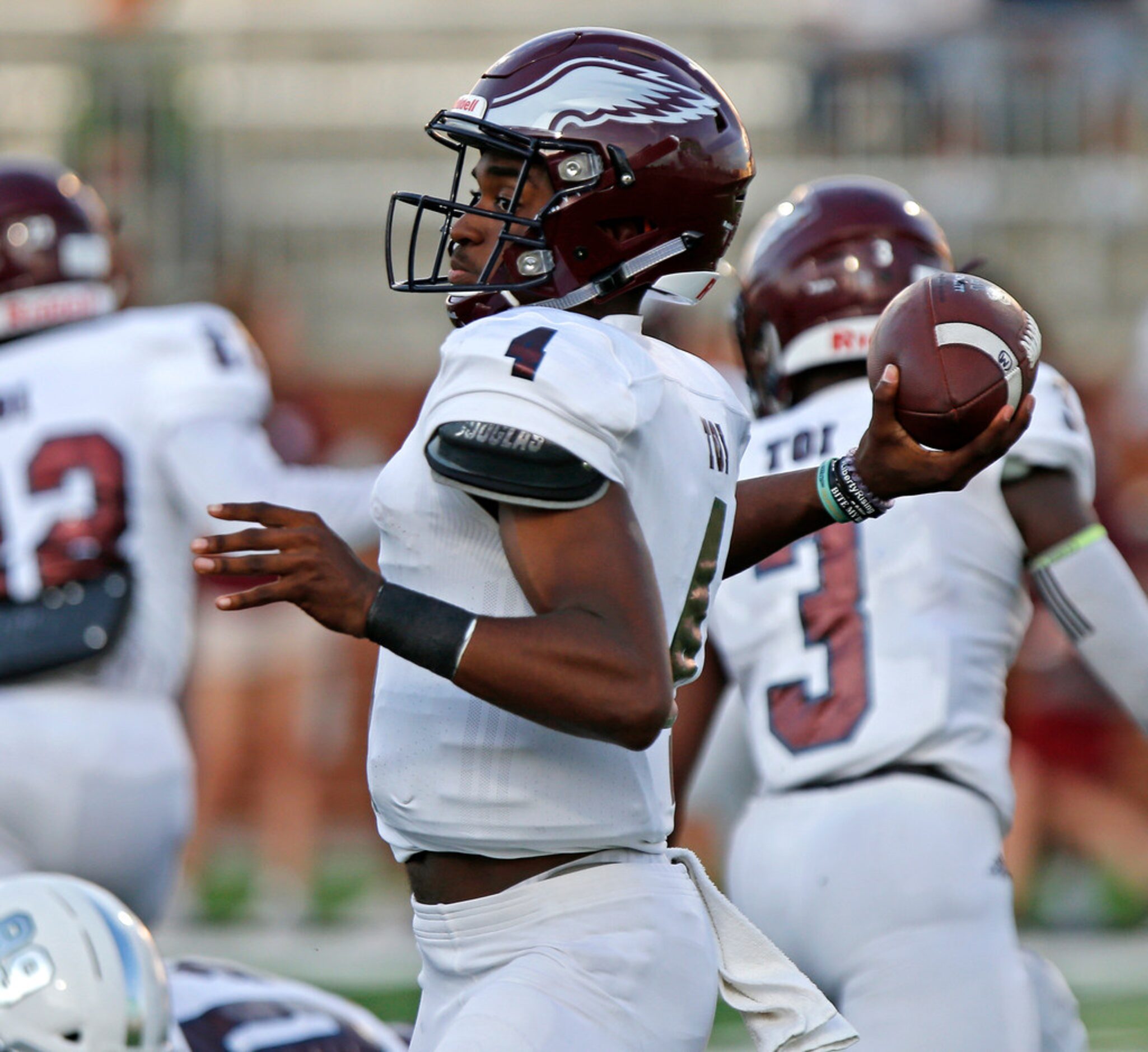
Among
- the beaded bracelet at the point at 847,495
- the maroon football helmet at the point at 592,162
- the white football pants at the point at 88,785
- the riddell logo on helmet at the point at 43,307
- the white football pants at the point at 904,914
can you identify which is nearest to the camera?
the maroon football helmet at the point at 592,162

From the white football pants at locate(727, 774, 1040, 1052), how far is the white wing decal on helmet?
4.38ft

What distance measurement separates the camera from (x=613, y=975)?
7.37 ft

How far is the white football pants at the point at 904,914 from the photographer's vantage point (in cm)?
321

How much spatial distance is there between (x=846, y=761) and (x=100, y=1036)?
130 cm

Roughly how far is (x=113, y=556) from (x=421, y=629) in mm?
2408

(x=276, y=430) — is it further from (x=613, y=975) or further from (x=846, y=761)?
(x=613, y=975)

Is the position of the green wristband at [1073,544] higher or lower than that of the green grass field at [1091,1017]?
higher

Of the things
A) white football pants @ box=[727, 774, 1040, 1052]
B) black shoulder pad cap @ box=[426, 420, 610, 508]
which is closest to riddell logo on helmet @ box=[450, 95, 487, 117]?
black shoulder pad cap @ box=[426, 420, 610, 508]

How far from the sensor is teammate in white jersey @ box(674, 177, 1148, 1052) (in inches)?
129

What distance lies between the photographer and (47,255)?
15.3 feet

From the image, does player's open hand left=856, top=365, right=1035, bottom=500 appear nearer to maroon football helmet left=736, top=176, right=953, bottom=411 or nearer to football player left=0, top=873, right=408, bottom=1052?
maroon football helmet left=736, top=176, right=953, bottom=411

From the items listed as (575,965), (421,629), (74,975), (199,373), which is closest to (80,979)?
(74,975)

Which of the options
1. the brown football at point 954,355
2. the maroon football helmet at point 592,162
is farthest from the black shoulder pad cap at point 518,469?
the brown football at point 954,355

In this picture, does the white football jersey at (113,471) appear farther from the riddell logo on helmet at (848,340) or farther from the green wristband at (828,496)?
the green wristband at (828,496)
